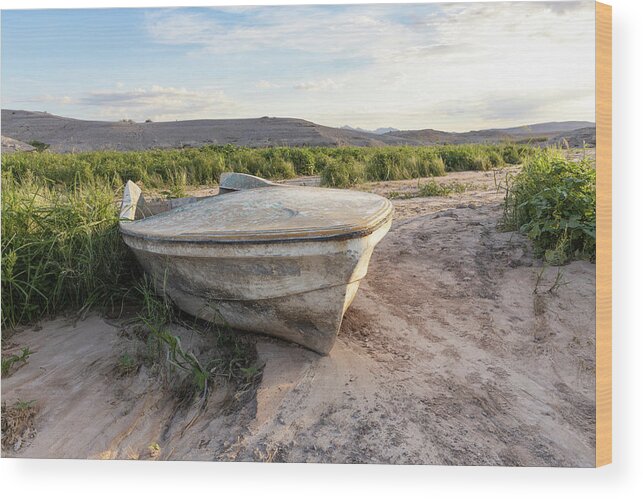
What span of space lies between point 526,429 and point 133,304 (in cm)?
229

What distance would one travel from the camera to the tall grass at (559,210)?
11.0ft

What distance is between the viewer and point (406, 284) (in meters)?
3.50

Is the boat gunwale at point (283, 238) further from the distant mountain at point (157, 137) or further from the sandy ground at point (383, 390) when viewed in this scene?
the distant mountain at point (157, 137)

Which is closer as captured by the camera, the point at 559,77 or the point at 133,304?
the point at 559,77

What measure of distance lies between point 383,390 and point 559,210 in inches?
73.8

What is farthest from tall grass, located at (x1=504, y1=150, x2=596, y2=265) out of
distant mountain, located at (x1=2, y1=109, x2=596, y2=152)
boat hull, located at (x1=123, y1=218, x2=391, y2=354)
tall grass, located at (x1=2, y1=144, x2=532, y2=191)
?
distant mountain, located at (x1=2, y1=109, x2=596, y2=152)

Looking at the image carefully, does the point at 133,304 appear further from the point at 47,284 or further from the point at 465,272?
the point at 465,272

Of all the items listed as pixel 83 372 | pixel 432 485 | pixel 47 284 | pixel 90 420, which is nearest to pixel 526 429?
pixel 432 485

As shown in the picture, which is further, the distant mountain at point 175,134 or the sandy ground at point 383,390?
the distant mountain at point 175,134

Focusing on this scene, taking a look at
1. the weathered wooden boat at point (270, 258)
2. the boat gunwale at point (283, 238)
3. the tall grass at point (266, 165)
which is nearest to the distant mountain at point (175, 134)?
the tall grass at point (266, 165)

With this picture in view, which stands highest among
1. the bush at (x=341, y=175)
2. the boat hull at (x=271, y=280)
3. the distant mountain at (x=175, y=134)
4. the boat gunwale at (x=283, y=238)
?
the distant mountain at (x=175, y=134)

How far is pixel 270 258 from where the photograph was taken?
2.24 meters

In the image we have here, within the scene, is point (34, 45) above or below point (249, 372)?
above

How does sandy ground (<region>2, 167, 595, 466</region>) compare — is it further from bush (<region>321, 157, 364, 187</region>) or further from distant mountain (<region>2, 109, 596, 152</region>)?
distant mountain (<region>2, 109, 596, 152</region>)
